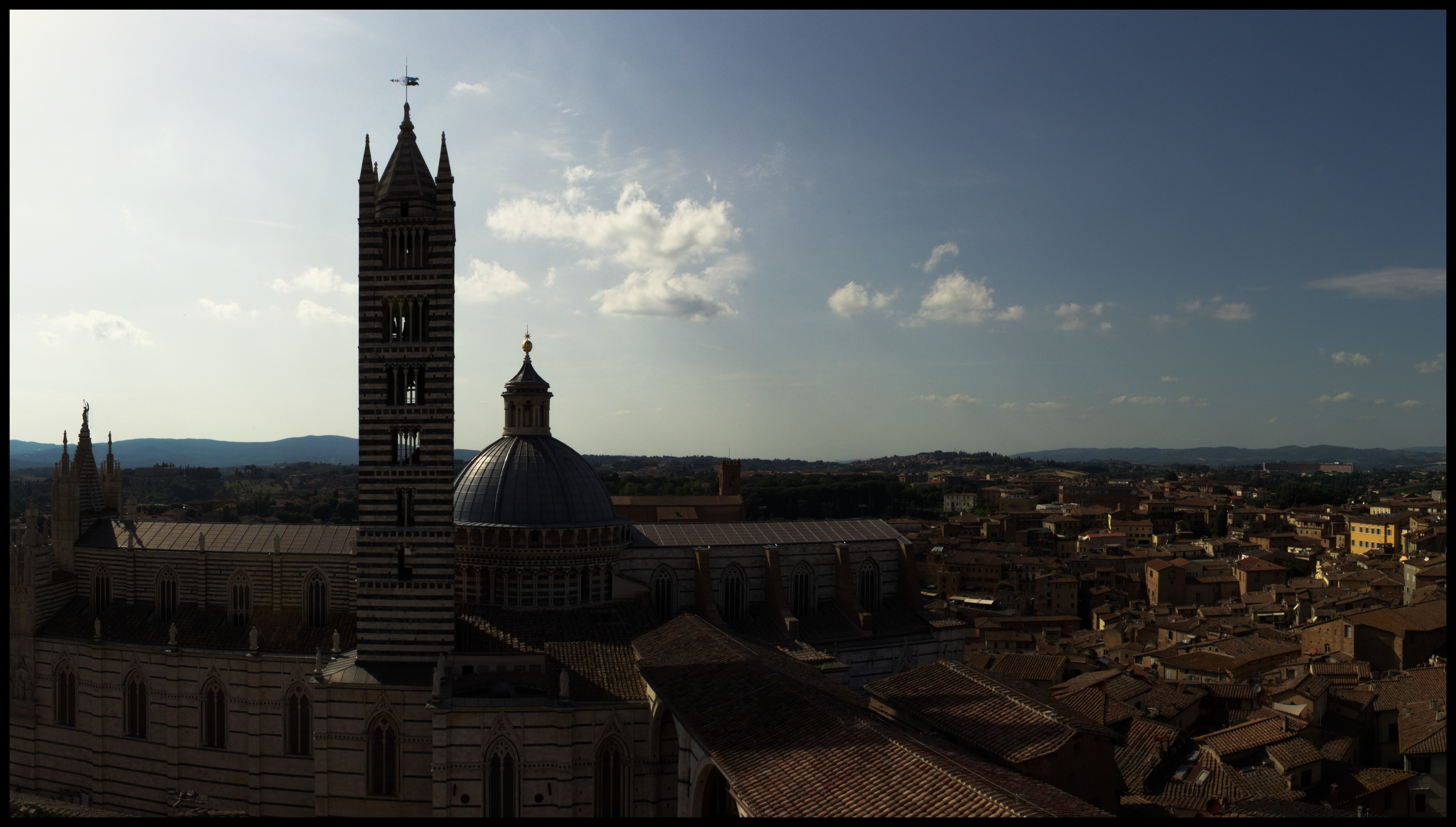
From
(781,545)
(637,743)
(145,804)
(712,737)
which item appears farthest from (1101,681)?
(145,804)

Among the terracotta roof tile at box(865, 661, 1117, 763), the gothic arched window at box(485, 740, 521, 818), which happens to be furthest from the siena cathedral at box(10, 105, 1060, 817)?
the terracotta roof tile at box(865, 661, 1117, 763)

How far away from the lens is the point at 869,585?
3416cm

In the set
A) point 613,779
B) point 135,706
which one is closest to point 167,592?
point 135,706

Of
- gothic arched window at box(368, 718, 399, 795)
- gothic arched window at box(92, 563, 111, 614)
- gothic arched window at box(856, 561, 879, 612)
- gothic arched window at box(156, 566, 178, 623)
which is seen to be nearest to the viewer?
gothic arched window at box(368, 718, 399, 795)

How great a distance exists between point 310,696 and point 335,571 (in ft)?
13.7

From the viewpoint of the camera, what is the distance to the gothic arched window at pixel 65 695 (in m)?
29.2

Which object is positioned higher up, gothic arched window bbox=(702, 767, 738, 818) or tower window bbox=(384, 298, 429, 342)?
tower window bbox=(384, 298, 429, 342)

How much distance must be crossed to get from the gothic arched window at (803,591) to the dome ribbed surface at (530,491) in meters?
6.57

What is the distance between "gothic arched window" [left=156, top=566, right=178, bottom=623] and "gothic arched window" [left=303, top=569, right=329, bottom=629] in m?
4.93

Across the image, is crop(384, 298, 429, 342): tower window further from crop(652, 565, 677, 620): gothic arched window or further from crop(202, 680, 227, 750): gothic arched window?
crop(202, 680, 227, 750): gothic arched window

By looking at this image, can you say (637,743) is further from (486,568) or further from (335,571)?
(335,571)

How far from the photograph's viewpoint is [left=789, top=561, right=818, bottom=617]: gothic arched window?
32250mm

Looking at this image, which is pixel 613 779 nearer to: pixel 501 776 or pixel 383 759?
pixel 501 776

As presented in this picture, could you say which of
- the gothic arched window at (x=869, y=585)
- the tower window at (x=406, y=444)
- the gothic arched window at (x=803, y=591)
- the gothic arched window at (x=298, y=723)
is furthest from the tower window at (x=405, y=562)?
the gothic arched window at (x=869, y=585)
